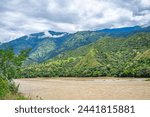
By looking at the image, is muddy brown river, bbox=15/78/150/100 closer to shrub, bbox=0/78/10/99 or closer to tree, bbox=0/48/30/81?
tree, bbox=0/48/30/81

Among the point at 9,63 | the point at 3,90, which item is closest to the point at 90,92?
the point at 9,63

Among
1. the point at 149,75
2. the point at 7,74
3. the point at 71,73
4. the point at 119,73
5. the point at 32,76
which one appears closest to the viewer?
the point at 7,74

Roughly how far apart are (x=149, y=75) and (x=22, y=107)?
360 ft

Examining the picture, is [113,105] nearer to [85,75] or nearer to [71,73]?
[85,75]

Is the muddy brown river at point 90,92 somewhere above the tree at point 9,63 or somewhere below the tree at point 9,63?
below

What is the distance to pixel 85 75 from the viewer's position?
6270 inches

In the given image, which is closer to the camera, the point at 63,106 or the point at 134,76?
the point at 63,106

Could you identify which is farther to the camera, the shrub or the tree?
the tree

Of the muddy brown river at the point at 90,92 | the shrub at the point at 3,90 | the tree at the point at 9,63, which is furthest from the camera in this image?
the tree at the point at 9,63

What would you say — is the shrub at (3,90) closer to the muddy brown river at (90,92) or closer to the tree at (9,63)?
the muddy brown river at (90,92)

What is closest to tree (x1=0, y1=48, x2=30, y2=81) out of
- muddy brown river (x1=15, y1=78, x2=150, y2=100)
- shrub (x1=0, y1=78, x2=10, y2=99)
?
muddy brown river (x1=15, y1=78, x2=150, y2=100)

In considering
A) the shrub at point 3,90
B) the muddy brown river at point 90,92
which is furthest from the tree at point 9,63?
the shrub at point 3,90

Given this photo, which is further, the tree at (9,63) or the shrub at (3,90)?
the tree at (9,63)

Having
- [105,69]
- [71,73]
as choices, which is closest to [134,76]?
[105,69]
